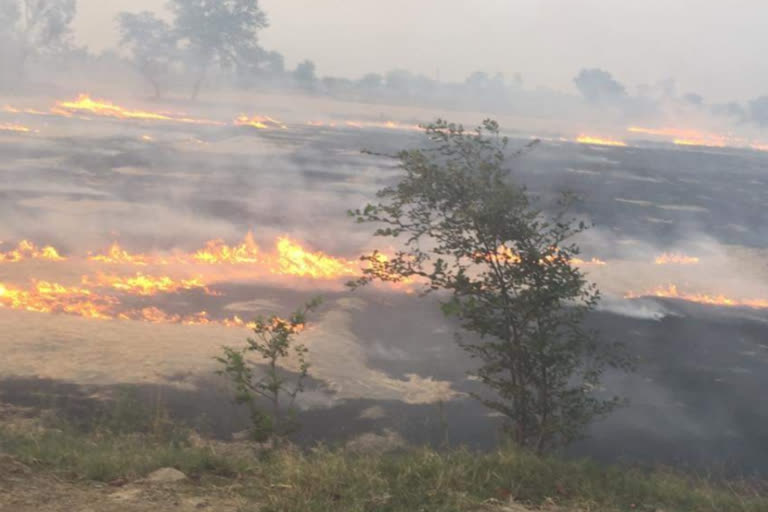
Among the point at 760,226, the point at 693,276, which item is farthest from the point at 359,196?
the point at 760,226

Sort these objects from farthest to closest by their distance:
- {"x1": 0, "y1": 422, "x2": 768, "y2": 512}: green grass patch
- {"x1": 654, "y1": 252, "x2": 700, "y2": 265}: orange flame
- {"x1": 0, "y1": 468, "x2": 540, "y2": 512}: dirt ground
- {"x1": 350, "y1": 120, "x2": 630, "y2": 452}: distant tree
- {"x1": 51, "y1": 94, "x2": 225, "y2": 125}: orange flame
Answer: {"x1": 51, "y1": 94, "x2": 225, "y2": 125}: orange flame → {"x1": 654, "y1": 252, "x2": 700, "y2": 265}: orange flame → {"x1": 350, "y1": 120, "x2": 630, "y2": 452}: distant tree → {"x1": 0, "y1": 422, "x2": 768, "y2": 512}: green grass patch → {"x1": 0, "y1": 468, "x2": 540, "y2": 512}: dirt ground

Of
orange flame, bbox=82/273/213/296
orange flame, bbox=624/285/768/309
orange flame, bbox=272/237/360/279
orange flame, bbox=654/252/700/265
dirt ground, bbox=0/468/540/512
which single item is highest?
dirt ground, bbox=0/468/540/512

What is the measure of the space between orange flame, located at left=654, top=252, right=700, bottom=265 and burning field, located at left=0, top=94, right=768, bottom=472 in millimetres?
293

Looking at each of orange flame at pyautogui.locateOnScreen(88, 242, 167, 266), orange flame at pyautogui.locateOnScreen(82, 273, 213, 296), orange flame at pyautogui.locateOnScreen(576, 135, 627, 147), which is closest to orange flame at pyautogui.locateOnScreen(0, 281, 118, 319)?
orange flame at pyautogui.locateOnScreen(82, 273, 213, 296)

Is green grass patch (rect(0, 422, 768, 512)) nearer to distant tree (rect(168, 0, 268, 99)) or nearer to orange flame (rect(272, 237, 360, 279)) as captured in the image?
orange flame (rect(272, 237, 360, 279))

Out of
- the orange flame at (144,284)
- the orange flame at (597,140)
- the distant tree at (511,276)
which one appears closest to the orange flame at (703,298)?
the orange flame at (144,284)

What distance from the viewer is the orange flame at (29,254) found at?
26.7m

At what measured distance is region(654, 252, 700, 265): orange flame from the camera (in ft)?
122

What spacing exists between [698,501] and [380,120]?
5722 inches

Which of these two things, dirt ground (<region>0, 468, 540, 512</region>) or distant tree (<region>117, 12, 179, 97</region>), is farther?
distant tree (<region>117, 12, 179, 97</region>)

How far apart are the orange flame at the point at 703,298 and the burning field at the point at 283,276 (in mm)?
112

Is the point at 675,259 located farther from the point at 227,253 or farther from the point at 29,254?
the point at 29,254

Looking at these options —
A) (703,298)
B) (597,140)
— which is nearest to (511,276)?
(703,298)

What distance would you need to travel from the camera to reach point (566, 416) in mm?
12156
